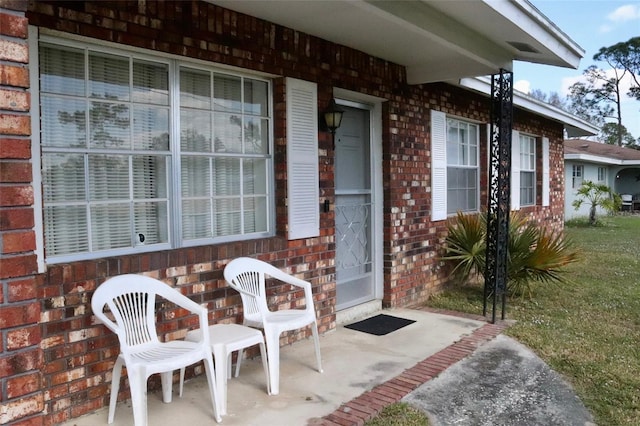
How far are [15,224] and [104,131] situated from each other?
5.37 feet

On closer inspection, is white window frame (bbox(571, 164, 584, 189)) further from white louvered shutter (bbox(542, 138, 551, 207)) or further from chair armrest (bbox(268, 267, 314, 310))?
chair armrest (bbox(268, 267, 314, 310))

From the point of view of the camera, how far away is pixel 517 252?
6164 mm

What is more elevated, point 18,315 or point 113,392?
point 18,315

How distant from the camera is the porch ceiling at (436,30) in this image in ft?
12.7

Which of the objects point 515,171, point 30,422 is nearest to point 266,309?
point 30,422

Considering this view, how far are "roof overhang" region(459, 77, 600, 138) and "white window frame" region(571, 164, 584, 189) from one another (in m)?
8.50

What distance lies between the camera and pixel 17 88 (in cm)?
187

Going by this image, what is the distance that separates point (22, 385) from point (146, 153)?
199 cm

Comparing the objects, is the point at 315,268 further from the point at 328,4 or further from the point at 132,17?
the point at 132,17

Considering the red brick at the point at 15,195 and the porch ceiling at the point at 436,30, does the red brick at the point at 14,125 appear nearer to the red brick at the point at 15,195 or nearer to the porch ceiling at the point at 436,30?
the red brick at the point at 15,195

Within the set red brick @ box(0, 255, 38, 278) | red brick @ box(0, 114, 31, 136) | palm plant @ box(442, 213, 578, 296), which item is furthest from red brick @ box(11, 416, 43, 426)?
palm plant @ box(442, 213, 578, 296)

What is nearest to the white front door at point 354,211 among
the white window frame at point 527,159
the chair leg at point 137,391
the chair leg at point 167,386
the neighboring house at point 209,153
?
the neighboring house at point 209,153

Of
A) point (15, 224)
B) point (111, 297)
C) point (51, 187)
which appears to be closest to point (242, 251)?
point (111, 297)

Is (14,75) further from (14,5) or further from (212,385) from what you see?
(212,385)
